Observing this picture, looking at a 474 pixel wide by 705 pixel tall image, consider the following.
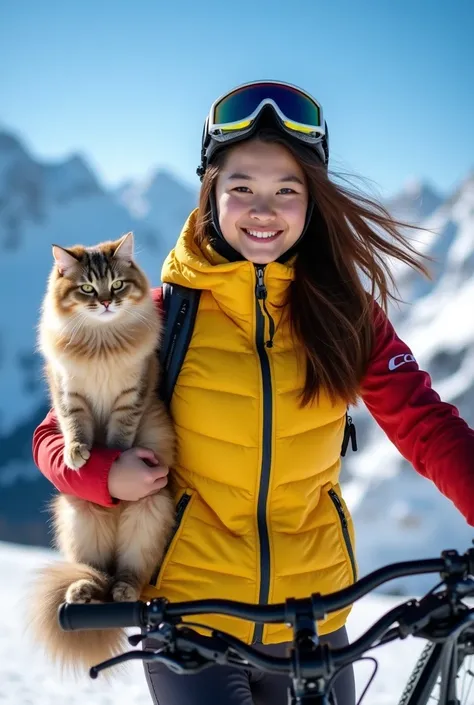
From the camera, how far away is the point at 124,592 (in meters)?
1.96

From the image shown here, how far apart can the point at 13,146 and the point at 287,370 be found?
A: 8894 centimetres

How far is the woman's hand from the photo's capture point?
1946mm

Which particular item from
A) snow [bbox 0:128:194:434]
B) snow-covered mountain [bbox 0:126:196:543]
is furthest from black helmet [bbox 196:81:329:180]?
snow [bbox 0:128:194:434]

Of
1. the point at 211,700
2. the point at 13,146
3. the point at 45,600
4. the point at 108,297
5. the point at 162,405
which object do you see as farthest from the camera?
the point at 13,146

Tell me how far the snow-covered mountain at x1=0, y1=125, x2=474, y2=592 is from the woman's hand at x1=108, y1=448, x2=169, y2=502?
2.96ft

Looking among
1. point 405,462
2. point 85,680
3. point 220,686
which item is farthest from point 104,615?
point 405,462

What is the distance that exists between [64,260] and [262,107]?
0.94 m

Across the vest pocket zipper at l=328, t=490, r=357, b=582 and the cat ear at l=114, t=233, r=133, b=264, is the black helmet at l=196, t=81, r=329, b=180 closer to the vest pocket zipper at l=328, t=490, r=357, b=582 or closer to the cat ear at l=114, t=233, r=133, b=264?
the cat ear at l=114, t=233, r=133, b=264

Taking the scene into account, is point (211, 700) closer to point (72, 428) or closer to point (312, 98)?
point (72, 428)

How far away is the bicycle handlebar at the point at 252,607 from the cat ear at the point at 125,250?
1.53 metres

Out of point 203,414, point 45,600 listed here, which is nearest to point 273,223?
point 203,414

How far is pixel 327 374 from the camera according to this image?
202cm

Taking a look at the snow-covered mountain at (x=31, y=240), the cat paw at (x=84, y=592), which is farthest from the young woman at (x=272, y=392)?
the snow-covered mountain at (x=31, y=240)

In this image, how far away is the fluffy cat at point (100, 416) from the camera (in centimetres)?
190
